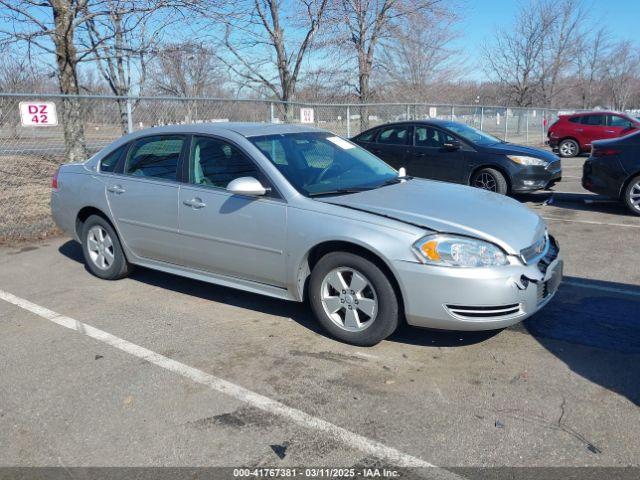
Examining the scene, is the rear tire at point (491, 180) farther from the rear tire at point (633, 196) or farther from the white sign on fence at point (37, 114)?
the white sign on fence at point (37, 114)

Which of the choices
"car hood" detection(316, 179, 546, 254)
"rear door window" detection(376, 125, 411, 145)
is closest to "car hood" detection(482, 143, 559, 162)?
"rear door window" detection(376, 125, 411, 145)

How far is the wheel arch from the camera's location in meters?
3.91

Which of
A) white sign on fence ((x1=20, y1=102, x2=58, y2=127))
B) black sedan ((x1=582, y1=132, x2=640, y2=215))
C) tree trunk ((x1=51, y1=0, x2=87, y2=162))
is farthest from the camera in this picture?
tree trunk ((x1=51, y1=0, x2=87, y2=162))

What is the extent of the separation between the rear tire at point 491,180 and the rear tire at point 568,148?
38.2ft

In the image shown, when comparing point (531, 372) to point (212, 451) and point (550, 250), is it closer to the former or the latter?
point (550, 250)

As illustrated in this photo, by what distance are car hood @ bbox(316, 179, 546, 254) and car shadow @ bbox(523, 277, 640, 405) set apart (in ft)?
2.42

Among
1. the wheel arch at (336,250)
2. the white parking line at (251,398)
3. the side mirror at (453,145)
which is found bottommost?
the white parking line at (251,398)

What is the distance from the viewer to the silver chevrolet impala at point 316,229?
3.78 m

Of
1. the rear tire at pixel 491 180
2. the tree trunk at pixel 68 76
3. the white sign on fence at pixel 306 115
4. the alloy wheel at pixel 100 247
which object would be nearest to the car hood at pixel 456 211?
the alloy wheel at pixel 100 247

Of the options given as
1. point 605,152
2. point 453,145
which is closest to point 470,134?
point 453,145

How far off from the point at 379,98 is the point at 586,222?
1696 cm

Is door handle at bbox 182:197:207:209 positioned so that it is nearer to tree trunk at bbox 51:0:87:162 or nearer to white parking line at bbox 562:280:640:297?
white parking line at bbox 562:280:640:297

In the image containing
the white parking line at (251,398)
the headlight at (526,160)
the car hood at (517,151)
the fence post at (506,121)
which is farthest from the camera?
the fence post at (506,121)

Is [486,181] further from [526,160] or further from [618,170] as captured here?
[618,170]
